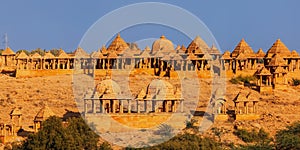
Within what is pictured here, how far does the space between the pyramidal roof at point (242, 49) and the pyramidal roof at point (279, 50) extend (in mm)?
1281

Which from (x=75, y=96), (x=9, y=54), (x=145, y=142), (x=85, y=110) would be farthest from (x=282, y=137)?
(x=9, y=54)

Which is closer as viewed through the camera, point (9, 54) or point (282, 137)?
point (282, 137)

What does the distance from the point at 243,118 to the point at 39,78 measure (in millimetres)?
15300

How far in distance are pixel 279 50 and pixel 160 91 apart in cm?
1821

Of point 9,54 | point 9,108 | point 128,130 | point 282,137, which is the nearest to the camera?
point 282,137

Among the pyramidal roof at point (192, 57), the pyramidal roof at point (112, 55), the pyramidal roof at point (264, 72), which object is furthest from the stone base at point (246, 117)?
the pyramidal roof at point (112, 55)

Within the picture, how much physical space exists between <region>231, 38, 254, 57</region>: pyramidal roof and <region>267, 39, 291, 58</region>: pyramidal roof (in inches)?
50.4

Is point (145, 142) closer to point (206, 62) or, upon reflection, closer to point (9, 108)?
point (9, 108)

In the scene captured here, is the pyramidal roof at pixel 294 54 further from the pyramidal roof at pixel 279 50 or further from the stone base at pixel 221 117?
the stone base at pixel 221 117

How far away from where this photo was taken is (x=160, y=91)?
5366 centimetres

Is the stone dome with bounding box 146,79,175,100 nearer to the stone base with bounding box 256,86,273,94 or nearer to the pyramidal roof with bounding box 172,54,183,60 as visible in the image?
the stone base with bounding box 256,86,273,94

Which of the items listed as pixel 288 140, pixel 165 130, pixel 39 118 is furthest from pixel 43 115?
pixel 288 140

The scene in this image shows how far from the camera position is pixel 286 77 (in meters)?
63.9

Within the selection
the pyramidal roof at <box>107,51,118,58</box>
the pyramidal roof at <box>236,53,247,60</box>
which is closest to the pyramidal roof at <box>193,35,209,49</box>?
the pyramidal roof at <box>236,53,247,60</box>
